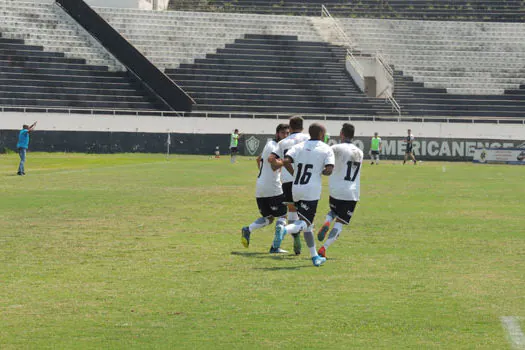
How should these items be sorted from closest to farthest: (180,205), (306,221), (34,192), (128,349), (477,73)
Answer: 1. (128,349)
2. (306,221)
3. (180,205)
4. (34,192)
5. (477,73)

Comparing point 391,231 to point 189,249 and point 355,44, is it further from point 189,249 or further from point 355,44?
point 355,44

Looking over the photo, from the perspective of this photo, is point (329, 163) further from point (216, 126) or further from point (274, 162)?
point (216, 126)

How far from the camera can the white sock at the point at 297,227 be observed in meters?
12.1

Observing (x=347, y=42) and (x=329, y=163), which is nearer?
(x=329, y=163)

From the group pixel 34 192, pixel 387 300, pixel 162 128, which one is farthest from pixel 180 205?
pixel 162 128

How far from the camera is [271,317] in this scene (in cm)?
833

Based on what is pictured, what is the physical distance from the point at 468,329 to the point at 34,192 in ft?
61.0

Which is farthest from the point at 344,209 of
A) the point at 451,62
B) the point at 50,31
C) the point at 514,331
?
the point at 451,62

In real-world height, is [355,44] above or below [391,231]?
above

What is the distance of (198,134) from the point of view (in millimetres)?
54000

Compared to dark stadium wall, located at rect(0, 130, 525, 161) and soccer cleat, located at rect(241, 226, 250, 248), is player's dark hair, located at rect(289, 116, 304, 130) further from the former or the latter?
dark stadium wall, located at rect(0, 130, 525, 161)

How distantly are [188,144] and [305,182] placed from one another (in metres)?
41.7

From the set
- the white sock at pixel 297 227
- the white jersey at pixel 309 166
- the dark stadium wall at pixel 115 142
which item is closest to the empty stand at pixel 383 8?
the dark stadium wall at pixel 115 142

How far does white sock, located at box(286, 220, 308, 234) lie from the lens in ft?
39.7
